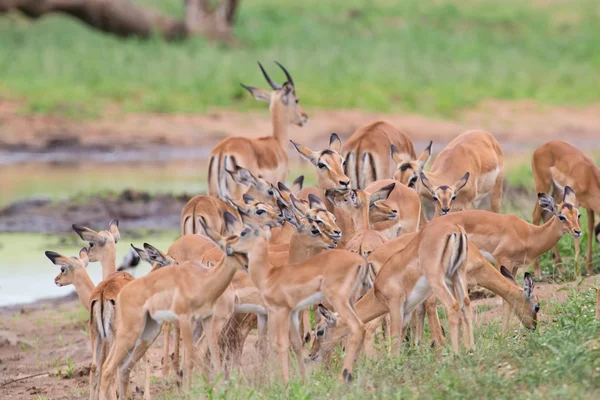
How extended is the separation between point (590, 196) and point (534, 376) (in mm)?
3615

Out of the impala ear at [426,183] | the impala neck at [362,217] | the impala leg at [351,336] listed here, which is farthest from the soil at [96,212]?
the impala leg at [351,336]

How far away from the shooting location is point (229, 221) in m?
5.79

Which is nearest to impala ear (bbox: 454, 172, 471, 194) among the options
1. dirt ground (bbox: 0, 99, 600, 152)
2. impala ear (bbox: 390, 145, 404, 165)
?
impala ear (bbox: 390, 145, 404, 165)

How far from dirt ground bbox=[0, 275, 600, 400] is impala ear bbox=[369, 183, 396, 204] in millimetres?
946

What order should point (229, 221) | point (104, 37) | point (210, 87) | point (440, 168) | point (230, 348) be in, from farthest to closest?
point (104, 37) → point (210, 87) → point (440, 168) → point (230, 348) → point (229, 221)

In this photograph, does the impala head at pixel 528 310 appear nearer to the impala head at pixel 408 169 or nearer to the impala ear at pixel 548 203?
the impala ear at pixel 548 203

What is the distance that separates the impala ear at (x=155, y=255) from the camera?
633 cm

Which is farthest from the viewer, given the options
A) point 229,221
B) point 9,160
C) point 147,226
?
point 9,160

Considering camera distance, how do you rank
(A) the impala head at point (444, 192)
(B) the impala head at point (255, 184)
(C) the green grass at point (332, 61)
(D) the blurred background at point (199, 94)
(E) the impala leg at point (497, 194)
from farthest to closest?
(C) the green grass at point (332, 61)
(D) the blurred background at point (199, 94)
(E) the impala leg at point (497, 194)
(B) the impala head at point (255, 184)
(A) the impala head at point (444, 192)

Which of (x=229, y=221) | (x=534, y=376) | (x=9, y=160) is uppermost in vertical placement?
(x=229, y=221)

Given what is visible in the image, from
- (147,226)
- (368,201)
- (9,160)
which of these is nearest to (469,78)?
(9,160)

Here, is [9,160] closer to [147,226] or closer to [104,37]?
[147,226]

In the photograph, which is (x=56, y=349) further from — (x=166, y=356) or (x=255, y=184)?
(x=255, y=184)

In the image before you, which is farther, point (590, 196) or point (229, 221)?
point (590, 196)
